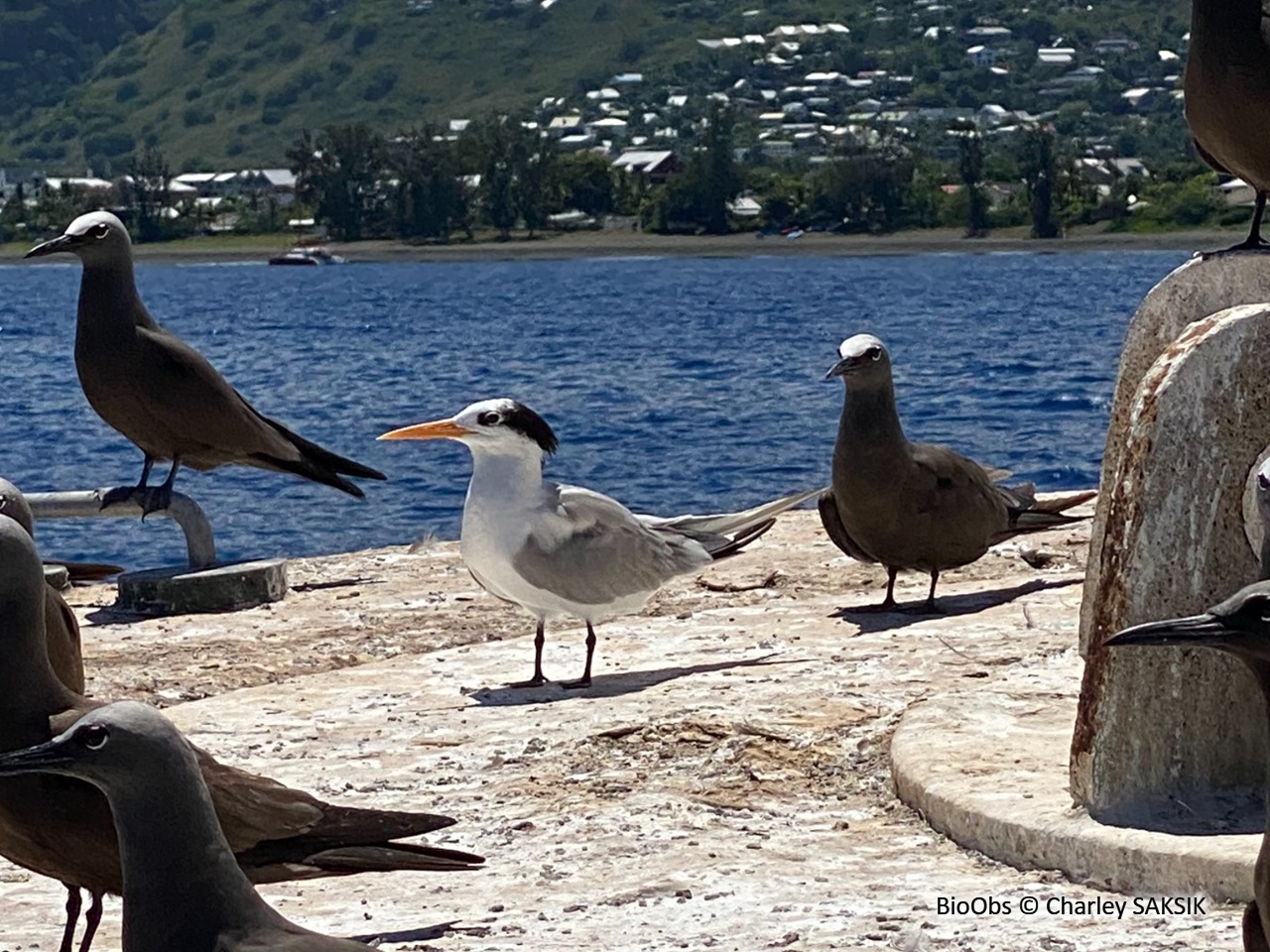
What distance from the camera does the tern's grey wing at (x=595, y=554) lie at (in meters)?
8.77

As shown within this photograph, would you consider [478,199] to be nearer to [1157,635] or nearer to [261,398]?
[261,398]

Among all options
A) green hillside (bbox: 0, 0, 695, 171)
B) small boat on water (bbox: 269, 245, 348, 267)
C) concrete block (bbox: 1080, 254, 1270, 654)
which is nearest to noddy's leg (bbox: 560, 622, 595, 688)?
concrete block (bbox: 1080, 254, 1270, 654)

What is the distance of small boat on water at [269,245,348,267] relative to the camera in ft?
370

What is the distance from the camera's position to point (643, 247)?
350ft

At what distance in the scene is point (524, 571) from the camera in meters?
8.74

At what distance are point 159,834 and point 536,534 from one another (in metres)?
4.51

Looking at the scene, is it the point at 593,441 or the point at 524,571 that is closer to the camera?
the point at 524,571

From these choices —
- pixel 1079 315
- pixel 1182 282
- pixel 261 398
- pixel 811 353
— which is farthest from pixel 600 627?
pixel 1079 315

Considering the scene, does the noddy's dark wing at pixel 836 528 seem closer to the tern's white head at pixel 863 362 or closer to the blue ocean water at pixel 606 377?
the tern's white head at pixel 863 362

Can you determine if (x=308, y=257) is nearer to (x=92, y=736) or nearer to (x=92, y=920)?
(x=92, y=920)

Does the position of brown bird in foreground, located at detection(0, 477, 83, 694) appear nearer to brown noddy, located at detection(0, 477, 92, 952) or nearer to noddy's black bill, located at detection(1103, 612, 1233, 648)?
brown noddy, located at detection(0, 477, 92, 952)

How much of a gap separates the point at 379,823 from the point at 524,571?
333 cm

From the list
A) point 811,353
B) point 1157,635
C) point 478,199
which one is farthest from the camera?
point 478,199

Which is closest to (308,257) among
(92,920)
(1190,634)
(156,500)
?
(156,500)
